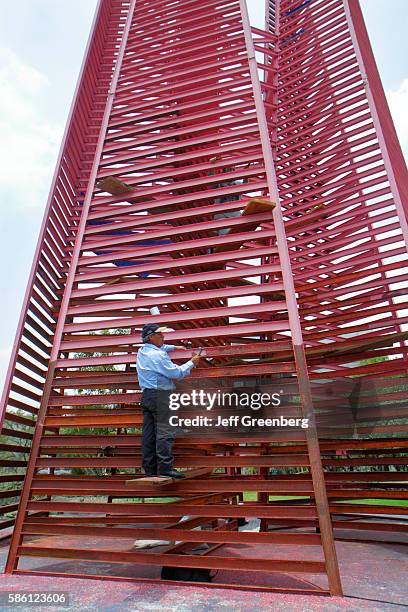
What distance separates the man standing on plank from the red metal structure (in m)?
0.34

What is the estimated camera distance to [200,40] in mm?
7652

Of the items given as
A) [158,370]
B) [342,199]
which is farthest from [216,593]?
[342,199]

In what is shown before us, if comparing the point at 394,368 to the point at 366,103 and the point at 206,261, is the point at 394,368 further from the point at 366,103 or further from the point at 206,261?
the point at 366,103

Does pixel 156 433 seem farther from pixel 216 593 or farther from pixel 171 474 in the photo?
pixel 216 593

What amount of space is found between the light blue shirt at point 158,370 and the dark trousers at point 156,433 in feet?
0.27

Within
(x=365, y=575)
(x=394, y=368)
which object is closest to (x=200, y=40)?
(x=394, y=368)

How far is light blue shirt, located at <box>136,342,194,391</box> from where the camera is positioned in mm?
4785

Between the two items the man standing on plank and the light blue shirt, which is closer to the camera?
the man standing on plank

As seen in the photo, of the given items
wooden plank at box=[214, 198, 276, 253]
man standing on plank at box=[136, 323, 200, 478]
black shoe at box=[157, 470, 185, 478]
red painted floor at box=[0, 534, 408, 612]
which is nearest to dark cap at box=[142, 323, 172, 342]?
man standing on plank at box=[136, 323, 200, 478]

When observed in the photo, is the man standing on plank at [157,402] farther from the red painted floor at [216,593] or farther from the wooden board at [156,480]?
the red painted floor at [216,593]

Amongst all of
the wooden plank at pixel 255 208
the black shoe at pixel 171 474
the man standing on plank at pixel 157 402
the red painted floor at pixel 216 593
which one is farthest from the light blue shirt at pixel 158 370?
the wooden plank at pixel 255 208

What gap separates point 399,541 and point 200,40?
8300 millimetres

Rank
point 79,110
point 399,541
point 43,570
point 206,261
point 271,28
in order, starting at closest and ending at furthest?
1. point 43,570
2. point 206,261
3. point 399,541
4. point 79,110
5. point 271,28

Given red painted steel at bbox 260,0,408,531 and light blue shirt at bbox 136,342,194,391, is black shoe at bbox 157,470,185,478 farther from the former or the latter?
red painted steel at bbox 260,0,408,531
